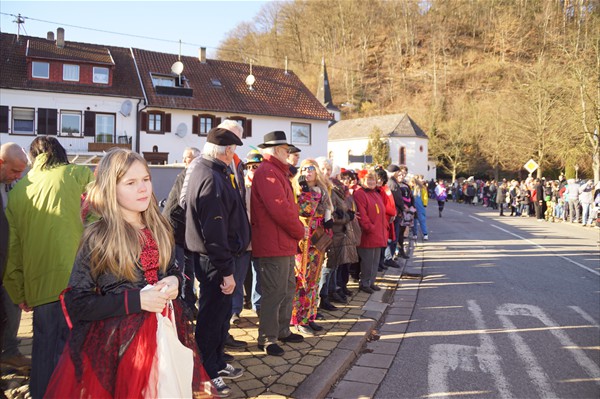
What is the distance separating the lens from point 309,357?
5.03 metres

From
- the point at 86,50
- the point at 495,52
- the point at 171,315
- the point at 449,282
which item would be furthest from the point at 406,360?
the point at 495,52

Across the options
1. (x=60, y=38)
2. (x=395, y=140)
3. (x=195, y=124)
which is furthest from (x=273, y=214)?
(x=395, y=140)

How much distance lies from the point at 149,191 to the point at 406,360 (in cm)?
360

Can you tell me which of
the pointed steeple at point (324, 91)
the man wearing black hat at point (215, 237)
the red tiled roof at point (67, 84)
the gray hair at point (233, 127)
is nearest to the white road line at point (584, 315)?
the man wearing black hat at point (215, 237)

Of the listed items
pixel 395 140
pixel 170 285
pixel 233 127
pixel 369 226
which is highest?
pixel 395 140

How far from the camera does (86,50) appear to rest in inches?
1312

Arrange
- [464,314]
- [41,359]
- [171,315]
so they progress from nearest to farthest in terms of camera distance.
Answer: [171,315], [41,359], [464,314]

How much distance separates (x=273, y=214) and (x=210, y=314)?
117cm

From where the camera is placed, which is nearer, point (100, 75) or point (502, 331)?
point (502, 331)

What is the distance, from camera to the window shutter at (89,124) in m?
31.5

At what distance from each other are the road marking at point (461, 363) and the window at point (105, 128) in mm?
29769

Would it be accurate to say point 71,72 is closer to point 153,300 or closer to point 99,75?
point 99,75

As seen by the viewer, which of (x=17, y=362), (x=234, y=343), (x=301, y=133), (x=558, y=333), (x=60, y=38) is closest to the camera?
(x=17, y=362)

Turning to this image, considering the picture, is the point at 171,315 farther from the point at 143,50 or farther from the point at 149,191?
the point at 143,50
